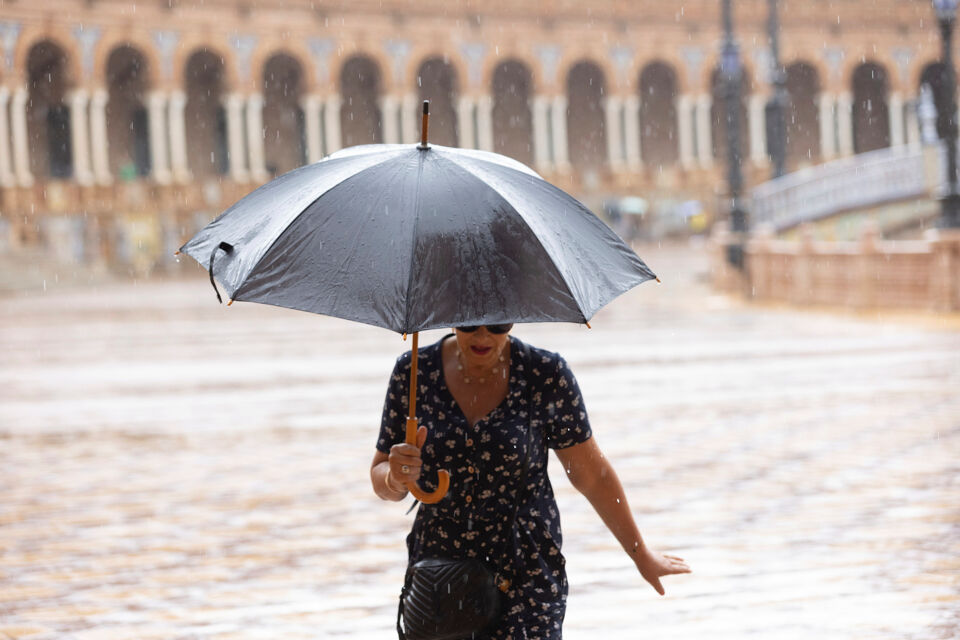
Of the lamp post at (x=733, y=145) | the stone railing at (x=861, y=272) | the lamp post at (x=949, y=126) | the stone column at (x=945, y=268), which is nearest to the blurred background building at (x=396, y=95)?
the lamp post at (x=733, y=145)

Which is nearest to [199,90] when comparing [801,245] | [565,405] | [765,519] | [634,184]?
[634,184]

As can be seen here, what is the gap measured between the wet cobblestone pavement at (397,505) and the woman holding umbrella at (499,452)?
5.28 ft

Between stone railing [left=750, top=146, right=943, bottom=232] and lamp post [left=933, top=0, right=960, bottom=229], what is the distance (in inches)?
393

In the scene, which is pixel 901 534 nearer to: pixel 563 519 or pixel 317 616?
pixel 563 519

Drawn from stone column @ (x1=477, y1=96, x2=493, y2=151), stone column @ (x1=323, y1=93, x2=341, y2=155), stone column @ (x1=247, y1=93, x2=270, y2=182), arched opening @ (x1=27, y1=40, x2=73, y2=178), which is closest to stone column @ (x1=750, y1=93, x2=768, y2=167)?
stone column @ (x1=477, y1=96, x2=493, y2=151)

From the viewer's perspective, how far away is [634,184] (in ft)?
153

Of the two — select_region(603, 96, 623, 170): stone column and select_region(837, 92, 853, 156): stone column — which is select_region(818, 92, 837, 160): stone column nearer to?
select_region(837, 92, 853, 156): stone column

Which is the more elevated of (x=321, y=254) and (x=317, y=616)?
(x=321, y=254)

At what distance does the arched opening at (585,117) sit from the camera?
4947cm

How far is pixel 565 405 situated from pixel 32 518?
4375 mm

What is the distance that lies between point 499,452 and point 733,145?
20418 millimetres

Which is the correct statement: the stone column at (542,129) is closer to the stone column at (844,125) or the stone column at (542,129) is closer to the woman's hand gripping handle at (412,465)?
the stone column at (844,125)

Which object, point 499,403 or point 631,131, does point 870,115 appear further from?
point 499,403

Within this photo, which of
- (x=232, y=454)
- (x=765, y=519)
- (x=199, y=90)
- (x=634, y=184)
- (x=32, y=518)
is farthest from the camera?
(x=634, y=184)
